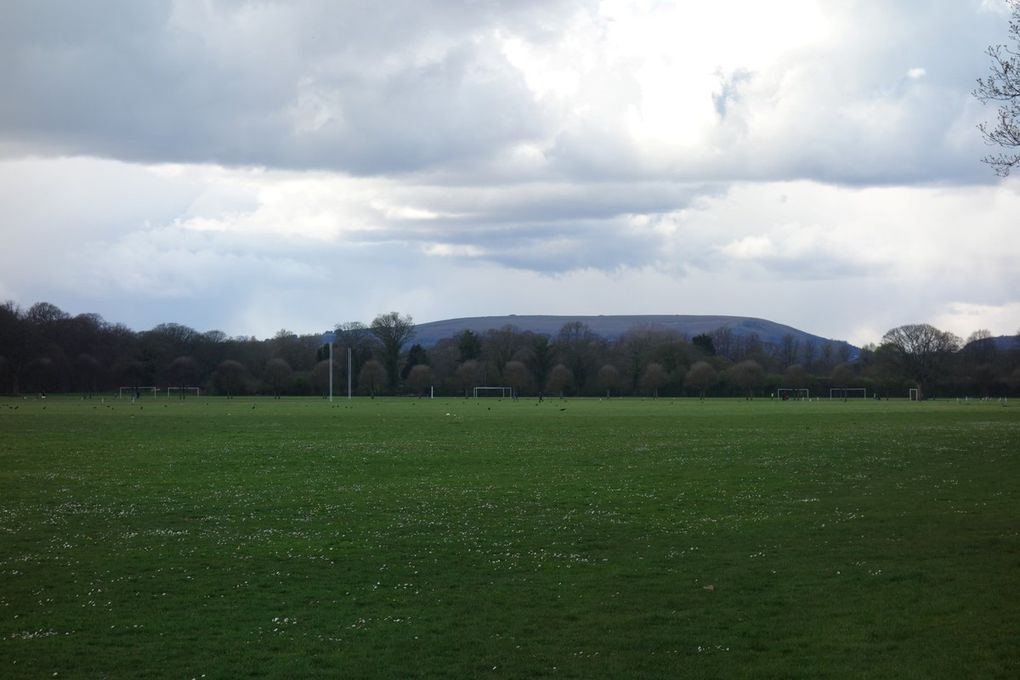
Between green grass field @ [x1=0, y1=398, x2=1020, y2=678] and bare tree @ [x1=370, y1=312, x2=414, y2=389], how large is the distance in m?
149

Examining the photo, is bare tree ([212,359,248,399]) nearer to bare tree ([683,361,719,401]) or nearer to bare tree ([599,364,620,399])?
bare tree ([599,364,620,399])

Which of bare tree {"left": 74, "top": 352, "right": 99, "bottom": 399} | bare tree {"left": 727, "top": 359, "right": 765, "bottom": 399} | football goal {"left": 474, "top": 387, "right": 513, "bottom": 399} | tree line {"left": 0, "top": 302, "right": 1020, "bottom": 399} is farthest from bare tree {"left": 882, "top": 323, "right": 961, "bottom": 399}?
bare tree {"left": 74, "top": 352, "right": 99, "bottom": 399}

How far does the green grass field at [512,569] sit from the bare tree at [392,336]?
14871cm

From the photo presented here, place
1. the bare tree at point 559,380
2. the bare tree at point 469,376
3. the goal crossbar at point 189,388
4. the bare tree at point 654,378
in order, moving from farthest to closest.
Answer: the bare tree at point 469,376 < the bare tree at point 559,380 < the goal crossbar at point 189,388 < the bare tree at point 654,378

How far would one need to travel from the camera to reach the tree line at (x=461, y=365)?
160875mm

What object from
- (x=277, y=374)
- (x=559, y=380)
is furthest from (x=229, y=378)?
(x=559, y=380)

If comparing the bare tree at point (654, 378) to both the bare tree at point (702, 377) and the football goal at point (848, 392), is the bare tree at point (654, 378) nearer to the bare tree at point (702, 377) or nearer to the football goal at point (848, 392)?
the bare tree at point (702, 377)

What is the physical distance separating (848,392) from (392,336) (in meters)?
80.3

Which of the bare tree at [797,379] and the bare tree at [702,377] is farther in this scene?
the bare tree at [797,379]

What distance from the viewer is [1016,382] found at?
153875mm

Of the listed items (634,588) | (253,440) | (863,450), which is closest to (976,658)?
(634,588)

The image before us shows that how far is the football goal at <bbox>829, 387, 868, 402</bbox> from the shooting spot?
171875mm

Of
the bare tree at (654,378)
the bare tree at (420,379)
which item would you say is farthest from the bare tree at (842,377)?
the bare tree at (420,379)

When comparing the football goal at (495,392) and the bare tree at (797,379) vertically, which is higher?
the bare tree at (797,379)
